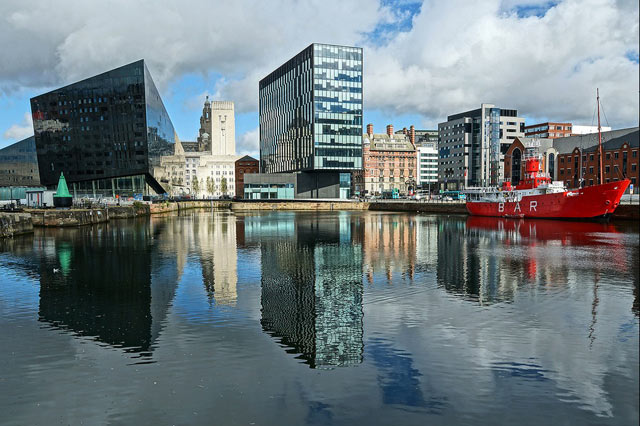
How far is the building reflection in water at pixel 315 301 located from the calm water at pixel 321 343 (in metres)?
0.10

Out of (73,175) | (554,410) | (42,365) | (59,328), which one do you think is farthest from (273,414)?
(73,175)

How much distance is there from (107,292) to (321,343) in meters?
12.9

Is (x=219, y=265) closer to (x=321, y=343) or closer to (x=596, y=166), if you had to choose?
(x=321, y=343)

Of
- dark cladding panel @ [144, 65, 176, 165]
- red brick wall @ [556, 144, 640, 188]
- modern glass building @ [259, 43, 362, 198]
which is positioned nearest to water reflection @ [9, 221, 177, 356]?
dark cladding panel @ [144, 65, 176, 165]

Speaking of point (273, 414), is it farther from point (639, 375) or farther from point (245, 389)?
point (639, 375)

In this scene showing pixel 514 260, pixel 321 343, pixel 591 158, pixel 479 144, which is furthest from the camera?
pixel 479 144

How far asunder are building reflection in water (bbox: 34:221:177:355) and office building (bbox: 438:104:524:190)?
156607 mm

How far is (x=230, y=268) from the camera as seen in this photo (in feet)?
97.9

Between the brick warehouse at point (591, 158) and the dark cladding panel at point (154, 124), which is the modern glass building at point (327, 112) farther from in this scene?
the brick warehouse at point (591, 158)

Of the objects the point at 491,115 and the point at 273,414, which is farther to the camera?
the point at 491,115

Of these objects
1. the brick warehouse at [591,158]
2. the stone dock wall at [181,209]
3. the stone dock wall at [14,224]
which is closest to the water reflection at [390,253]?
the stone dock wall at [14,224]

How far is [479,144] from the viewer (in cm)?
18112

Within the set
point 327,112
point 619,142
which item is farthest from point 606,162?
point 327,112

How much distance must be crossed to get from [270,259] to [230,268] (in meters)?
4.43
